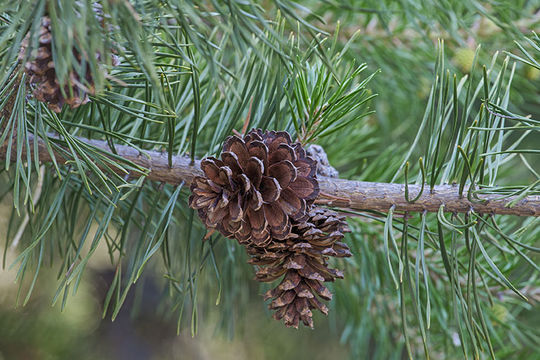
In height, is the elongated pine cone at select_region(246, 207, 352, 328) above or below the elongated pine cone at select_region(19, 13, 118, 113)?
below

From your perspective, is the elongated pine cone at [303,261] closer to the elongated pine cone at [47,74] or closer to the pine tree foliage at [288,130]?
the pine tree foliage at [288,130]

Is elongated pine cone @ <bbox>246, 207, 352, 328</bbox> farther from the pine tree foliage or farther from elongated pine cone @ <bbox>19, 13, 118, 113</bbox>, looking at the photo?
elongated pine cone @ <bbox>19, 13, 118, 113</bbox>

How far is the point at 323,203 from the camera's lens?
0.42m

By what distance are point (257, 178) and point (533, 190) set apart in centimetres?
19

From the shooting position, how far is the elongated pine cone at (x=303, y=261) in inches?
16.0

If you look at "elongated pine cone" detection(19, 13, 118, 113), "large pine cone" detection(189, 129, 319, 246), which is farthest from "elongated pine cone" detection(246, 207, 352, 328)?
"elongated pine cone" detection(19, 13, 118, 113)

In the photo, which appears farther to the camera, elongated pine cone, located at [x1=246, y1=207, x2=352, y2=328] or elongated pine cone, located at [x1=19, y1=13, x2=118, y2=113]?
elongated pine cone, located at [x1=246, y1=207, x2=352, y2=328]

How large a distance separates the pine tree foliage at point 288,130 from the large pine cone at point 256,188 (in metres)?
0.05

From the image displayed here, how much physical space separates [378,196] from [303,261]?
0.26ft

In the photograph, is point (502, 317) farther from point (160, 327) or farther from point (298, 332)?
point (160, 327)

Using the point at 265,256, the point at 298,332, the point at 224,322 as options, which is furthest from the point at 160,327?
the point at 265,256

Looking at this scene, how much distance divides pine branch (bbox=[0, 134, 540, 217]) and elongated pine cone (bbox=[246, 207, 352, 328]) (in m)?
0.02

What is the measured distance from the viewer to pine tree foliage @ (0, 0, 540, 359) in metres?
0.30

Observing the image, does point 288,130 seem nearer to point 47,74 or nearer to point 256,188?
point 256,188
